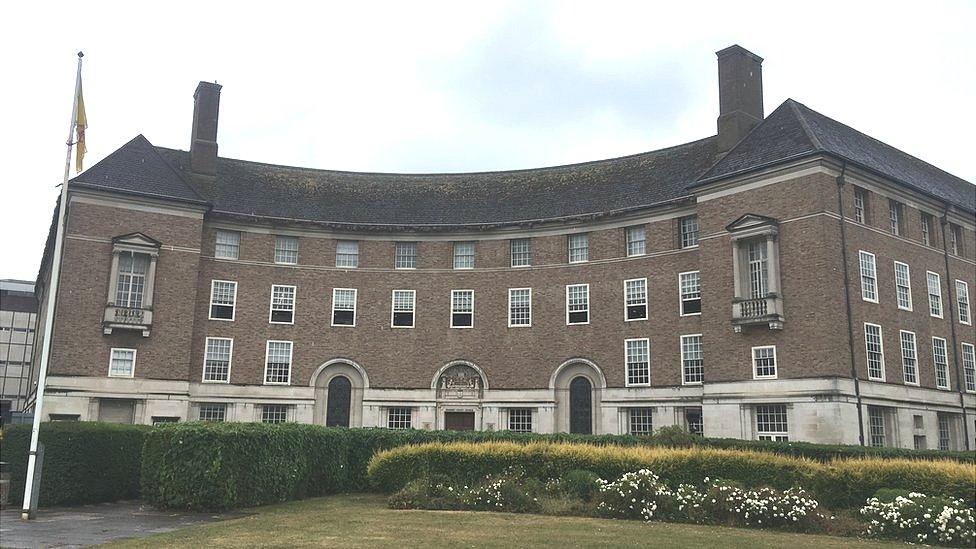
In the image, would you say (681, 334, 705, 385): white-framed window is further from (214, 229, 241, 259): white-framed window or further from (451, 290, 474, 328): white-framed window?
(214, 229, 241, 259): white-framed window

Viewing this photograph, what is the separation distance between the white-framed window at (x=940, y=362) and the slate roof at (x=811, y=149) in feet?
22.5

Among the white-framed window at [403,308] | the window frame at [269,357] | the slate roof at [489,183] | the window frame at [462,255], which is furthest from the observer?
the window frame at [462,255]

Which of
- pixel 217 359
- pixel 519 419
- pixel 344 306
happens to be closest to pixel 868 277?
pixel 519 419

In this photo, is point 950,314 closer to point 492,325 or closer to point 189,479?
point 492,325

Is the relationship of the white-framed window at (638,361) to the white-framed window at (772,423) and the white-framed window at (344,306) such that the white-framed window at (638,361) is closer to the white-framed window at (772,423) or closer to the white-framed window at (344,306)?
the white-framed window at (772,423)

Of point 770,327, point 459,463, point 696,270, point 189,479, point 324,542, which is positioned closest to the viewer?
point 324,542

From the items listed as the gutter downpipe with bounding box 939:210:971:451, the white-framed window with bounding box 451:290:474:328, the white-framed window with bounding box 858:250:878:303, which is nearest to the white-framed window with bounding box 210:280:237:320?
the white-framed window with bounding box 451:290:474:328

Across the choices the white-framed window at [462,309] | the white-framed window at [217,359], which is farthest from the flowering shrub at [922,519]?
the white-framed window at [217,359]

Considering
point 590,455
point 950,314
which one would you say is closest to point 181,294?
point 590,455

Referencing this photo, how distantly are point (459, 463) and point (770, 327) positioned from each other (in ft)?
53.8

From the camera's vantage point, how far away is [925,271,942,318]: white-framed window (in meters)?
37.6

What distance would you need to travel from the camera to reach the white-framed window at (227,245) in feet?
139

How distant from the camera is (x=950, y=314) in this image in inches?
1510

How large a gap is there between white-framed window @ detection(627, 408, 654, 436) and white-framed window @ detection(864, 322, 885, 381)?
9970mm
